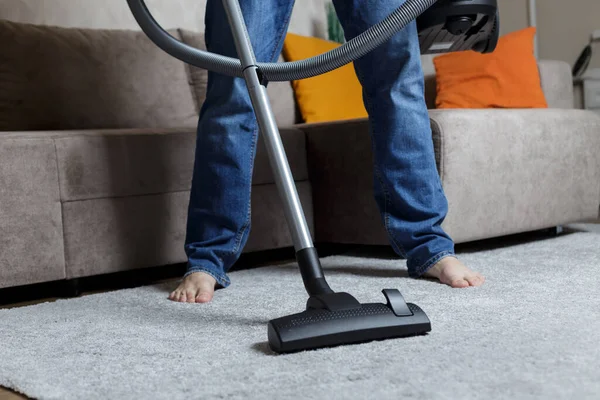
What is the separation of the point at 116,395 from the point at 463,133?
128 cm

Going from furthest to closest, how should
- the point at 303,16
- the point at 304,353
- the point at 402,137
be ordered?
the point at 303,16, the point at 402,137, the point at 304,353

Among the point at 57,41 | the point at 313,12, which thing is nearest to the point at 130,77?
the point at 57,41

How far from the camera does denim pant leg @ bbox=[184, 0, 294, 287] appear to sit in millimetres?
1479

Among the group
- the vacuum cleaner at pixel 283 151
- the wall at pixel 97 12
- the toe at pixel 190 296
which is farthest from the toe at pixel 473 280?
the wall at pixel 97 12

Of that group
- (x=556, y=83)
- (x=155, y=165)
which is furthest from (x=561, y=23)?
(x=155, y=165)

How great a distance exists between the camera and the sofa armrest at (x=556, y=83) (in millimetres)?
2760

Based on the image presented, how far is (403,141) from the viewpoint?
1547mm

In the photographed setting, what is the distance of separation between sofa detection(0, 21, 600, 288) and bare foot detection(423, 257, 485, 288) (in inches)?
16.3

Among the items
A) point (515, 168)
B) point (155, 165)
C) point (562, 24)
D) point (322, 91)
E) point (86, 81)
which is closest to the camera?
point (155, 165)

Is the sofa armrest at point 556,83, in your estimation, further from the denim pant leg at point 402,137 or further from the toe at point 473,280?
the toe at point 473,280

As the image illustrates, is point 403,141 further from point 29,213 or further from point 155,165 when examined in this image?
point 29,213

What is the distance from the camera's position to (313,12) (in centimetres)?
334

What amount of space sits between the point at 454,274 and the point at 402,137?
0.30 m

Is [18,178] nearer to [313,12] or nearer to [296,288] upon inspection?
[296,288]
